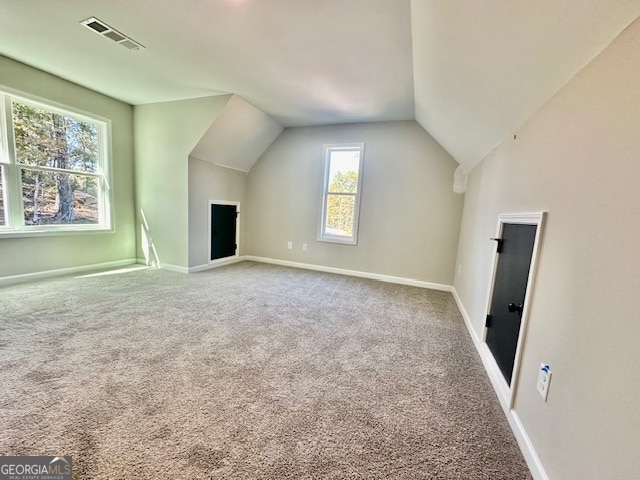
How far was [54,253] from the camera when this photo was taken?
3.57m

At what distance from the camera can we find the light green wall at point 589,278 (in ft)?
2.59

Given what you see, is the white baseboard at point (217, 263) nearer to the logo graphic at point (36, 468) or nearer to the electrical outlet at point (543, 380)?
the logo graphic at point (36, 468)

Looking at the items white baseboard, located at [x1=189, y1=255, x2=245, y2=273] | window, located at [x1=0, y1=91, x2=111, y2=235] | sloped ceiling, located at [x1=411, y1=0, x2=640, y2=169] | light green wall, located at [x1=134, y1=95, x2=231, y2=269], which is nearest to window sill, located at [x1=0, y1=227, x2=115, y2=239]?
window, located at [x1=0, y1=91, x2=111, y2=235]

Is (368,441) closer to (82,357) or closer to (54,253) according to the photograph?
(82,357)

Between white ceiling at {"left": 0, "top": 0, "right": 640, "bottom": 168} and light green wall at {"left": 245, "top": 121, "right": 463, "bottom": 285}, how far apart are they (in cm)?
47

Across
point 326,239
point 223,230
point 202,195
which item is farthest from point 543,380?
point 223,230

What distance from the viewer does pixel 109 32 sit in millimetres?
2311

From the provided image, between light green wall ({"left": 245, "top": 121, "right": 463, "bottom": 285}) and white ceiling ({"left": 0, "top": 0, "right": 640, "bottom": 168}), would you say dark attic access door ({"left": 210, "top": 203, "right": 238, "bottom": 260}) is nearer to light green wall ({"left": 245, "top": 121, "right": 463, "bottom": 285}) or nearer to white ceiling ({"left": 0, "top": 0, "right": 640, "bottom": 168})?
light green wall ({"left": 245, "top": 121, "right": 463, "bottom": 285})

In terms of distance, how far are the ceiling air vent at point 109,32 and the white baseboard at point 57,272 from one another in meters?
3.10

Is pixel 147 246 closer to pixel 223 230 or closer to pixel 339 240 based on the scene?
pixel 223 230

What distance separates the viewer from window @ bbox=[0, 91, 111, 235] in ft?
10.2

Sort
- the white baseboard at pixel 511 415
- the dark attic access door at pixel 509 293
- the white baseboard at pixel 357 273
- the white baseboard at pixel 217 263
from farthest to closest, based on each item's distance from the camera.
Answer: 1. the white baseboard at pixel 217 263
2. the white baseboard at pixel 357 273
3. the dark attic access door at pixel 509 293
4. the white baseboard at pixel 511 415

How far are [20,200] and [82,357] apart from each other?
283 cm

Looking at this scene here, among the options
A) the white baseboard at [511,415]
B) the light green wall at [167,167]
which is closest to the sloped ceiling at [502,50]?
the white baseboard at [511,415]
